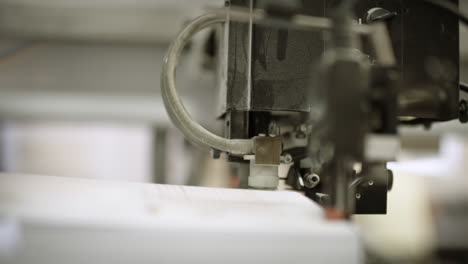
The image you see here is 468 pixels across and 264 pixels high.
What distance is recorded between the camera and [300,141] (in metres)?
0.60

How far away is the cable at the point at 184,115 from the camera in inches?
20.5

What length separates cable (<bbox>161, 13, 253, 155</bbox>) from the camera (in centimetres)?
52

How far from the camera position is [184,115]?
0.53 m

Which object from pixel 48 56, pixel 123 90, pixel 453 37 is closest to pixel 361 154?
pixel 453 37

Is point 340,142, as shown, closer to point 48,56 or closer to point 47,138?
point 48,56

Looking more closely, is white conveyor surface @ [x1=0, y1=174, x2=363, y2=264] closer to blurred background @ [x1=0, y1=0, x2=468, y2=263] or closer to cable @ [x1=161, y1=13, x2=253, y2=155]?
cable @ [x1=161, y1=13, x2=253, y2=155]

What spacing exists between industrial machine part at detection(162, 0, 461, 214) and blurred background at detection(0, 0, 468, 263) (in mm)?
1271

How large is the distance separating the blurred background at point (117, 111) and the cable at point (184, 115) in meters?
1.26

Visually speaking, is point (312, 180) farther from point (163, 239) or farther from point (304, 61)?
point (163, 239)

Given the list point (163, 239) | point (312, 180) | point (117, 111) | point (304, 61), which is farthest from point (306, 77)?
point (117, 111)

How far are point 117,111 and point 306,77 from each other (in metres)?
→ 1.93

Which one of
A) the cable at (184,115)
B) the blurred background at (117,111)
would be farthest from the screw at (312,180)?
the blurred background at (117,111)

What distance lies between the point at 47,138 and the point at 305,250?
2360mm

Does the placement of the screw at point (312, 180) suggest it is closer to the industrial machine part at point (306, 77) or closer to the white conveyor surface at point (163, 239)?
the industrial machine part at point (306, 77)
